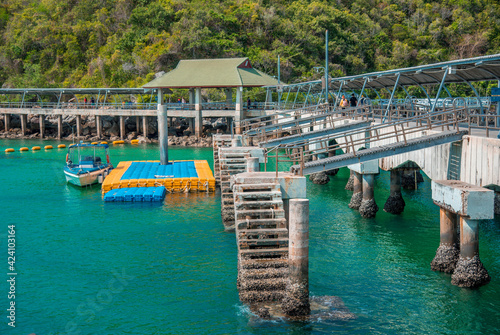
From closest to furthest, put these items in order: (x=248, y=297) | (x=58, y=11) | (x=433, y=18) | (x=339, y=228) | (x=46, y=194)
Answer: (x=248, y=297) < (x=339, y=228) < (x=46, y=194) < (x=433, y=18) < (x=58, y=11)

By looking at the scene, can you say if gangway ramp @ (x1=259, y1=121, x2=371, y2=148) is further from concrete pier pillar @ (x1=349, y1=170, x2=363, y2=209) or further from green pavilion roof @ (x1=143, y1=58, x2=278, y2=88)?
green pavilion roof @ (x1=143, y1=58, x2=278, y2=88)

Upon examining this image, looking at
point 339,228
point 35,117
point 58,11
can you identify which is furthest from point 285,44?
point 339,228

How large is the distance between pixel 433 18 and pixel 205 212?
7419 centimetres

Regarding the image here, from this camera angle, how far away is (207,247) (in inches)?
854

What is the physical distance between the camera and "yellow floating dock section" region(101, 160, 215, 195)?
32331mm

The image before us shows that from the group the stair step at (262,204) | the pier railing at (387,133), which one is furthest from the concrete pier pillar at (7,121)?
the stair step at (262,204)

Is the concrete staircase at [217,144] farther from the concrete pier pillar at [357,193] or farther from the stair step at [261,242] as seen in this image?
the stair step at [261,242]

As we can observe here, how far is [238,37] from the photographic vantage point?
263 ft

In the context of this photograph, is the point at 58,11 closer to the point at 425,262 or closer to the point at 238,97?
the point at 238,97

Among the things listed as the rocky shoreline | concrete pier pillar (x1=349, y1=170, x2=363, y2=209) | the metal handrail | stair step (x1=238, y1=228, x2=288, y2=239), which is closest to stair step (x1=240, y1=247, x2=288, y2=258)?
stair step (x1=238, y1=228, x2=288, y2=239)

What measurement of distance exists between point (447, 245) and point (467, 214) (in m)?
2.52

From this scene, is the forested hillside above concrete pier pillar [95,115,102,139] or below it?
above

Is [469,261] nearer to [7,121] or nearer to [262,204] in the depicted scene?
[262,204]

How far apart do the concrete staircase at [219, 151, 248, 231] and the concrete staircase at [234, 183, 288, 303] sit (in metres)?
6.77
